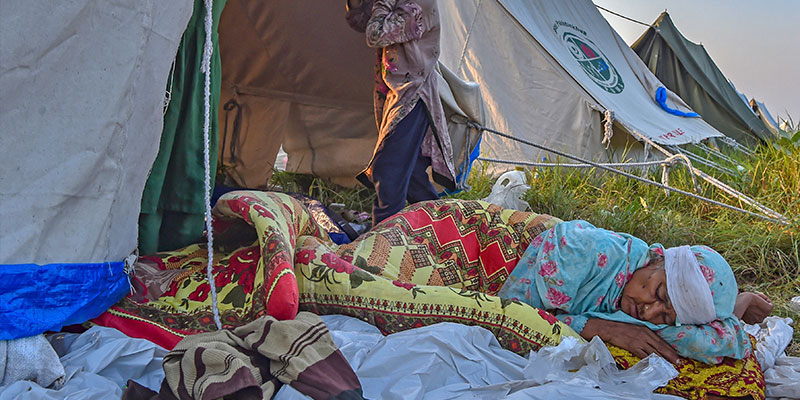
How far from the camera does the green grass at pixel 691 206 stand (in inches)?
120

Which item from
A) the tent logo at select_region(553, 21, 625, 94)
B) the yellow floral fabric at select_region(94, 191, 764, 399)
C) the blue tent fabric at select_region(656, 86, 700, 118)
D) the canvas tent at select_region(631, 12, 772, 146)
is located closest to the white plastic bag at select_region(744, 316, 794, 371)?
the yellow floral fabric at select_region(94, 191, 764, 399)

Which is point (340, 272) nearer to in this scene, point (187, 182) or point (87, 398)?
point (187, 182)

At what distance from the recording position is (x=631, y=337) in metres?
1.97

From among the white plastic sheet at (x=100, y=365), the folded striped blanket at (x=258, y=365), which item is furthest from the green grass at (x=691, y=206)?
the white plastic sheet at (x=100, y=365)

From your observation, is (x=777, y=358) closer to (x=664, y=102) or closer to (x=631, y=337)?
(x=631, y=337)

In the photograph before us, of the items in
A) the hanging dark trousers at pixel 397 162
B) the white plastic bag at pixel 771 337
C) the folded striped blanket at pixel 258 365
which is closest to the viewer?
the folded striped blanket at pixel 258 365

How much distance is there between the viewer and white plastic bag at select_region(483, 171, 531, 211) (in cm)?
360

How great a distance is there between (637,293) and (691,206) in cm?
210

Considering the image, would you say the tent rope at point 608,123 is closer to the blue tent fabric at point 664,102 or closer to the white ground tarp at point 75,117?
the blue tent fabric at point 664,102

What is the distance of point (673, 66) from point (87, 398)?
6.78 metres

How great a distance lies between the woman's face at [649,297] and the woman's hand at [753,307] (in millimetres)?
422

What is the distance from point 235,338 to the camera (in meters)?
1.53

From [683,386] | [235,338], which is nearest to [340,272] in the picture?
[235,338]

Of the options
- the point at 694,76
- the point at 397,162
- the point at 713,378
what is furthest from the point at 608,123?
the point at 713,378
